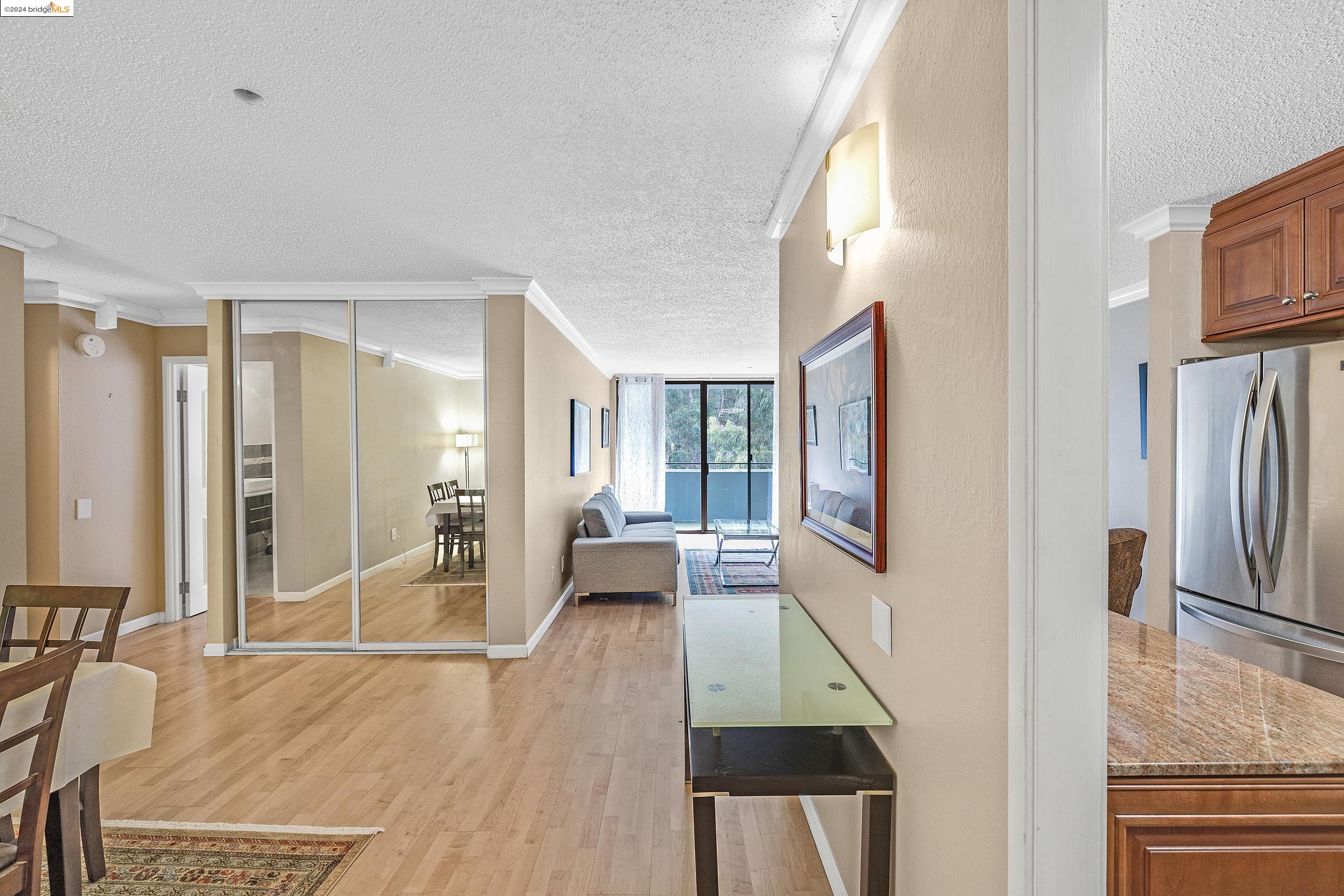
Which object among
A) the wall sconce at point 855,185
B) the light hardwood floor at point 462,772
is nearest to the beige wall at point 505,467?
the light hardwood floor at point 462,772

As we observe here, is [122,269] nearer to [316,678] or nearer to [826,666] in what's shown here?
[316,678]

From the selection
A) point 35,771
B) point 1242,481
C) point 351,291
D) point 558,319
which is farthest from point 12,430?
point 1242,481

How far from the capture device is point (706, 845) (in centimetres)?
151

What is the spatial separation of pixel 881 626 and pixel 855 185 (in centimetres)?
109

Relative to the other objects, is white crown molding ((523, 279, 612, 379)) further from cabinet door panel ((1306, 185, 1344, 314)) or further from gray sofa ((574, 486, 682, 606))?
cabinet door panel ((1306, 185, 1344, 314))

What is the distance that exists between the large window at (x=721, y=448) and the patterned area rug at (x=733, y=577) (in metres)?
1.79

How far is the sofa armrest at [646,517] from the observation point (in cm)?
770

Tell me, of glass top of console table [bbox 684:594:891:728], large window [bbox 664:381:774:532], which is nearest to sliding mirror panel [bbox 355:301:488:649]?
glass top of console table [bbox 684:594:891:728]

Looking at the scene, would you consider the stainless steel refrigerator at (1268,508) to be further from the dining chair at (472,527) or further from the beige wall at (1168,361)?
the dining chair at (472,527)

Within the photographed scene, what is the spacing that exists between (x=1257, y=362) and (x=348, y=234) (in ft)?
13.0

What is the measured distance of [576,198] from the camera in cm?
272

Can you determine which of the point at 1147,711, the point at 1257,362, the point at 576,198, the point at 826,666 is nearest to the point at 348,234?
the point at 576,198

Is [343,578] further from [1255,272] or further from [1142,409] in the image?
[1142,409]

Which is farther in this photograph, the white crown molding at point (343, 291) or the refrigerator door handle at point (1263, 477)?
the white crown molding at point (343, 291)
